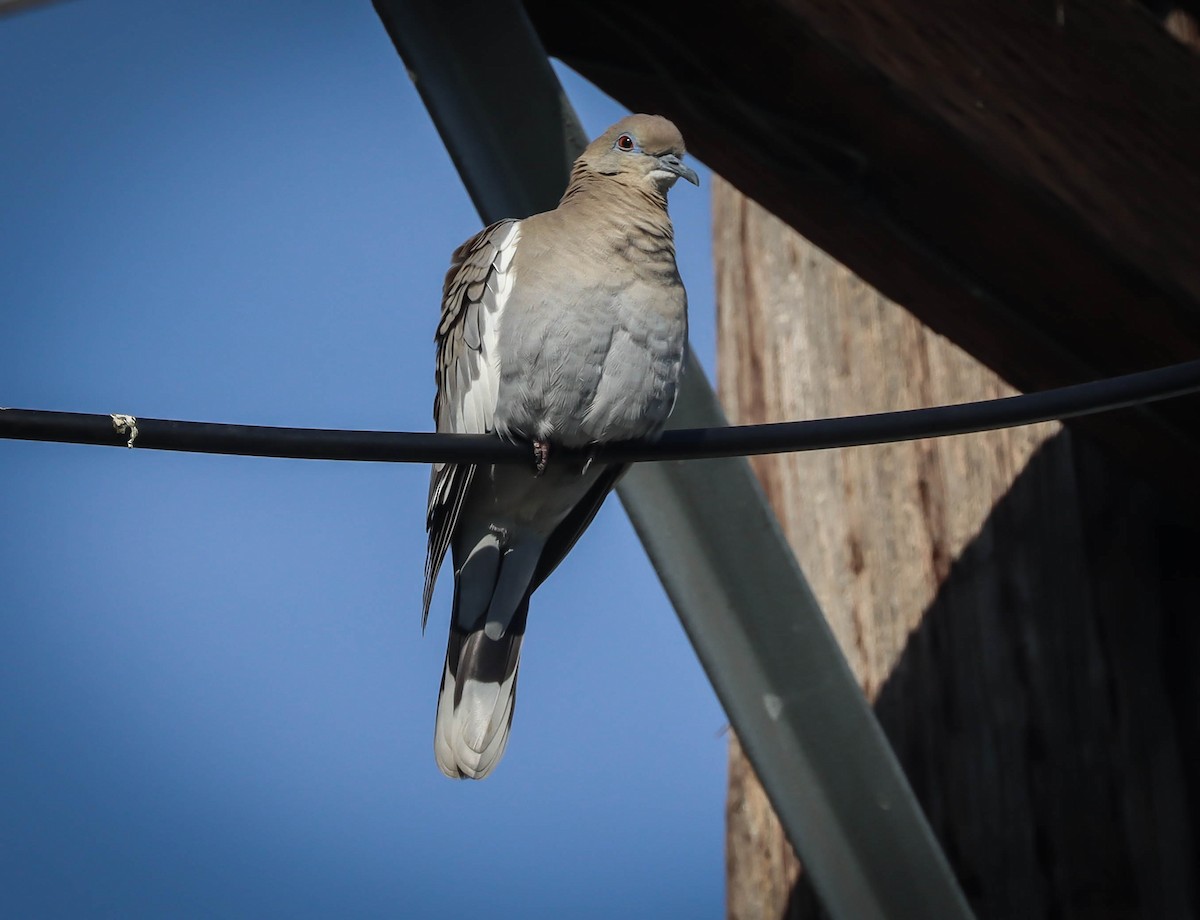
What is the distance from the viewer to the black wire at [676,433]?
1828 mm

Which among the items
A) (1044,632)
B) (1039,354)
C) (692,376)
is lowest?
(1044,632)

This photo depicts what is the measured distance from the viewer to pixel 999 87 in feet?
9.78

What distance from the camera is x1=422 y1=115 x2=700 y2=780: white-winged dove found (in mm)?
2863

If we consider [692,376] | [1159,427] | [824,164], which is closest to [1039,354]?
[1159,427]

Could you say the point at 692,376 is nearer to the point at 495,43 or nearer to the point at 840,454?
the point at 495,43

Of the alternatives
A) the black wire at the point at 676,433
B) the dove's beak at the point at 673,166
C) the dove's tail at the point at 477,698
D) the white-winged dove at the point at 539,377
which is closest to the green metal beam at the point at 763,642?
the white-winged dove at the point at 539,377

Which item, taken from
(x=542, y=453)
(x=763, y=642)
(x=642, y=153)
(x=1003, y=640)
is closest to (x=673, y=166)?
(x=642, y=153)

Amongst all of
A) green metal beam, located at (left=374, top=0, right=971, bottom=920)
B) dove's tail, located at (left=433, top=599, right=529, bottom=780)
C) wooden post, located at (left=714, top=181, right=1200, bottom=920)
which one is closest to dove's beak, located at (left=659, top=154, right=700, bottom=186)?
green metal beam, located at (left=374, top=0, right=971, bottom=920)

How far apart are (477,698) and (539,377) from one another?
751 millimetres

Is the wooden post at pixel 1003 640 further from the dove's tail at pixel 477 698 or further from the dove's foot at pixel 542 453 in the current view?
the dove's foot at pixel 542 453

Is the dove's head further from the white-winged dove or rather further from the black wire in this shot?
the black wire

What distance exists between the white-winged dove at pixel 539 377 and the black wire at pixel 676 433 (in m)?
0.52

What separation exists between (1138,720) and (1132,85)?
1688 millimetres

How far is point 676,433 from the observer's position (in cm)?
227
